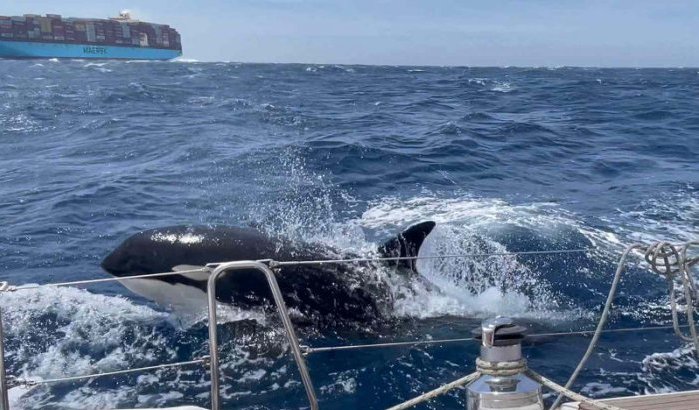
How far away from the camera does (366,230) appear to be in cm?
1080

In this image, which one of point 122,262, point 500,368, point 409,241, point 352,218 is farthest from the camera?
point 352,218

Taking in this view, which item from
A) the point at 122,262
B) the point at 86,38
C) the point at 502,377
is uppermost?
the point at 86,38

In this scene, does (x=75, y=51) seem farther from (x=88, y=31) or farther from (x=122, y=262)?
(x=122, y=262)

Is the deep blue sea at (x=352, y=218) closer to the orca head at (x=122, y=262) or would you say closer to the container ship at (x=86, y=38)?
the orca head at (x=122, y=262)

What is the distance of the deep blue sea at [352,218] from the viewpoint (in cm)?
635

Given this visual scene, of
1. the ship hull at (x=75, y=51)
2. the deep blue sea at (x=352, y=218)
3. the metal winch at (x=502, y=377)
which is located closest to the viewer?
the metal winch at (x=502, y=377)

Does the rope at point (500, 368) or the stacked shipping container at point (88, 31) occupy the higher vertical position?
the stacked shipping container at point (88, 31)

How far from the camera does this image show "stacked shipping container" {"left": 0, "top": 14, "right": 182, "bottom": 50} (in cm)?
9088

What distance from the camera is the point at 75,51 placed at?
95938 millimetres

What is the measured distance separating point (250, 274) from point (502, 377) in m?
4.32

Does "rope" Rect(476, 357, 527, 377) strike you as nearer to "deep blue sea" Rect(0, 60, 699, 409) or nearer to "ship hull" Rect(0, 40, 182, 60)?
"deep blue sea" Rect(0, 60, 699, 409)

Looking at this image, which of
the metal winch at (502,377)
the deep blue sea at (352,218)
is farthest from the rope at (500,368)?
the deep blue sea at (352,218)

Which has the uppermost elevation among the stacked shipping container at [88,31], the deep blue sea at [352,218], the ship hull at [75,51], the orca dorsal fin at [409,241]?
the stacked shipping container at [88,31]

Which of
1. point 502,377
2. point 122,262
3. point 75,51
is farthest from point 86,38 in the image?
point 502,377
